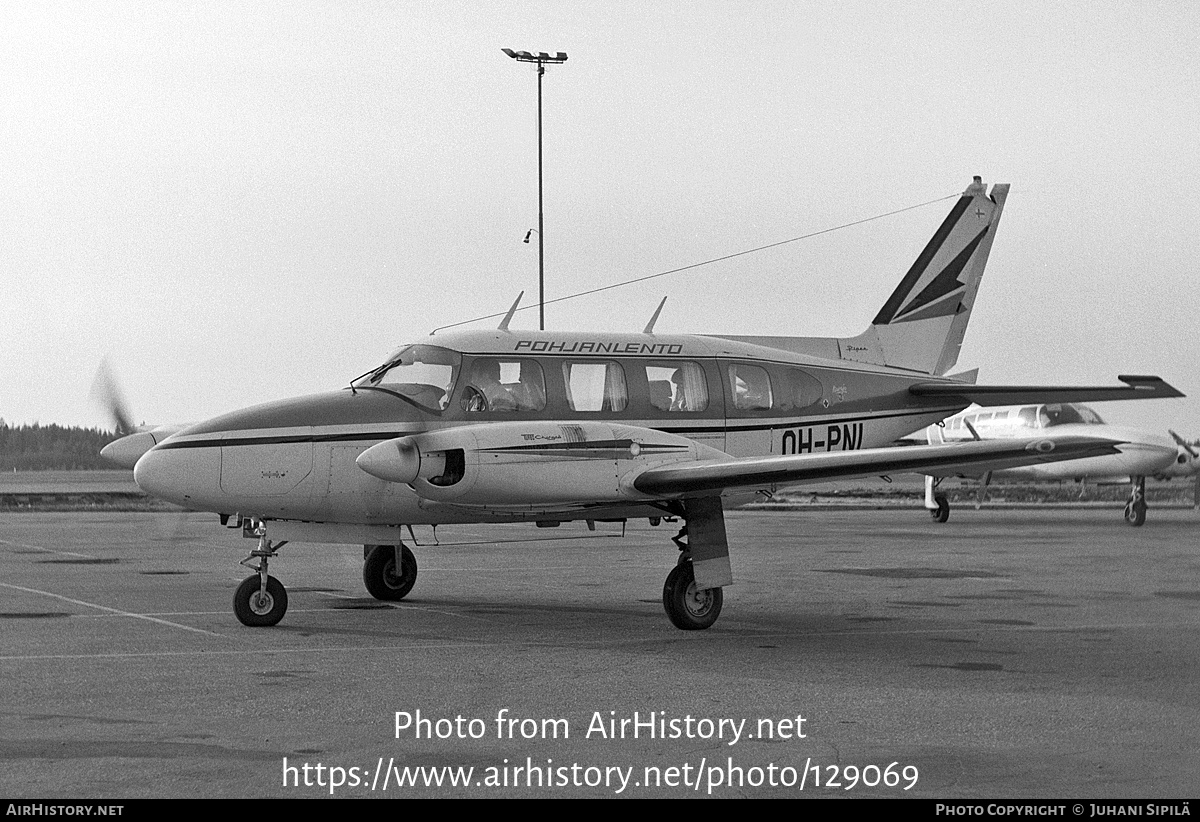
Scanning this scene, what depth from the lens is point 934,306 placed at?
1788 centimetres

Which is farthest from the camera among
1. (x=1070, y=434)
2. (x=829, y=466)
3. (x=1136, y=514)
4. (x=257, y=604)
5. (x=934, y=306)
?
(x=1070, y=434)

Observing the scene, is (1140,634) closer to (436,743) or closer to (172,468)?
(436,743)

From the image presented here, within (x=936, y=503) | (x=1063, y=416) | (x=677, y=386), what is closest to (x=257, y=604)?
(x=677, y=386)

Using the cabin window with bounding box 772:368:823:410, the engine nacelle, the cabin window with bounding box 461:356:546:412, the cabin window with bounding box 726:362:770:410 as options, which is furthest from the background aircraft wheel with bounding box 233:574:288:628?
the cabin window with bounding box 772:368:823:410

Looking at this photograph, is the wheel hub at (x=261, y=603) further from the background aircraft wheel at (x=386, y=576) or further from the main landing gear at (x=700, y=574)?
the main landing gear at (x=700, y=574)

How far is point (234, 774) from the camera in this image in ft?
21.6

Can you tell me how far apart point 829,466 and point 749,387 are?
297 centimetres

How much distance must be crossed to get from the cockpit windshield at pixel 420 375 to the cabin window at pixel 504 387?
0.20 m

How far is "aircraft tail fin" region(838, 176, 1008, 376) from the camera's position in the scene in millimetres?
17094

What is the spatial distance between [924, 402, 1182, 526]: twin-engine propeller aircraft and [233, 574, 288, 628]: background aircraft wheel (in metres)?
17.8

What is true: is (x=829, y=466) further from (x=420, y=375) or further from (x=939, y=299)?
(x=939, y=299)

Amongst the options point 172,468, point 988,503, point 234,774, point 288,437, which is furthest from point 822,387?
point 988,503

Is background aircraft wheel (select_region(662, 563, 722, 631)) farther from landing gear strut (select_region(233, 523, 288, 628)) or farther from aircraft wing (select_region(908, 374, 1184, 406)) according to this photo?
aircraft wing (select_region(908, 374, 1184, 406))
